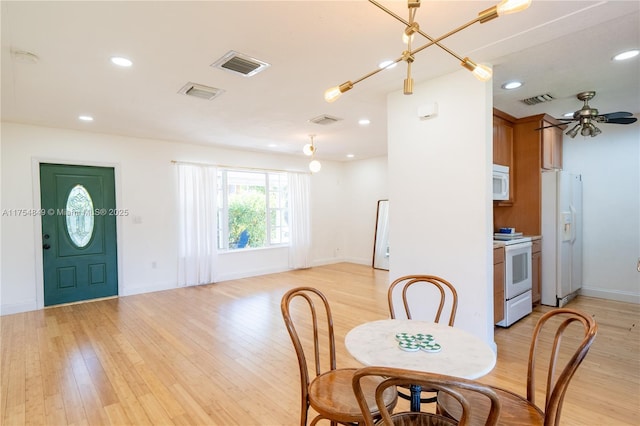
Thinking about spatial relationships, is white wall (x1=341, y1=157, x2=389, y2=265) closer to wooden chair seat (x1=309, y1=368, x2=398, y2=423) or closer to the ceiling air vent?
the ceiling air vent

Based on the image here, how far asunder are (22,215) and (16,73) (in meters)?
2.56

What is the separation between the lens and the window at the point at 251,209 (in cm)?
653

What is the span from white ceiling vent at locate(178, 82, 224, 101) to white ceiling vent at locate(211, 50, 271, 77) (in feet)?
1.80

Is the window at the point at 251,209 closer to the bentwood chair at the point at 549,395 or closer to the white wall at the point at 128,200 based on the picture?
the white wall at the point at 128,200

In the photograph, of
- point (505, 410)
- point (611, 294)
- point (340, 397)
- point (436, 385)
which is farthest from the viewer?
point (611, 294)

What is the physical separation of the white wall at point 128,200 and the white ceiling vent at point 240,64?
346cm

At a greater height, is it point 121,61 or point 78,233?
point 121,61

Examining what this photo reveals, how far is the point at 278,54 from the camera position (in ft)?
8.52

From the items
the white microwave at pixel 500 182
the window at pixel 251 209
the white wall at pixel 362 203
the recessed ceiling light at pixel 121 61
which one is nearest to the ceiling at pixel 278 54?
the recessed ceiling light at pixel 121 61

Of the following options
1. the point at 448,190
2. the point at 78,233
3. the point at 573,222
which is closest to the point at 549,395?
the point at 448,190

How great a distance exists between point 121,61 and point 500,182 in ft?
13.8

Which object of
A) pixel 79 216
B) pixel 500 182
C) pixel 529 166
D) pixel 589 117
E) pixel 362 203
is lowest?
pixel 79 216

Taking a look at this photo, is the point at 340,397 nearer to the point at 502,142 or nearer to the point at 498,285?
the point at 498,285

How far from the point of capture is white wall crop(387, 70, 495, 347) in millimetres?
2750
